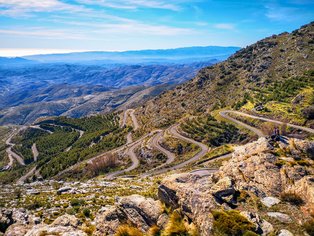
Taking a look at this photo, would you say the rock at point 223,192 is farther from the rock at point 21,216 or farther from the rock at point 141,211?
the rock at point 21,216

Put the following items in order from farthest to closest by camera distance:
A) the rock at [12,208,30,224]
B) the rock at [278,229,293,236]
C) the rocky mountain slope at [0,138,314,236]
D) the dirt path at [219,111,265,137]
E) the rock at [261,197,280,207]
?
the dirt path at [219,111,265,137] < the rock at [12,208,30,224] < the rock at [261,197,280,207] < the rocky mountain slope at [0,138,314,236] < the rock at [278,229,293,236]

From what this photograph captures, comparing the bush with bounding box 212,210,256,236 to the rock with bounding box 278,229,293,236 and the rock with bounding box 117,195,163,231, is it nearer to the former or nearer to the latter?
the rock with bounding box 278,229,293,236

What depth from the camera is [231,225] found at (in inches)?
615

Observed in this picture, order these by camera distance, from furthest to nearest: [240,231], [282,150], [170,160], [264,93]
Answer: [264,93] < [170,160] < [282,150] < [240,231]

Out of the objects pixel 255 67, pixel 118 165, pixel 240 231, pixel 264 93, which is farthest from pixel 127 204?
pixel 255 67

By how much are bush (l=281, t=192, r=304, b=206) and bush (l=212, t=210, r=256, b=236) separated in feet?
16.2

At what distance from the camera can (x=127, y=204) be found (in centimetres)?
2219

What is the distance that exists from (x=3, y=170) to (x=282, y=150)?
183m

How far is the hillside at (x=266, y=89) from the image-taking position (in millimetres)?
112156

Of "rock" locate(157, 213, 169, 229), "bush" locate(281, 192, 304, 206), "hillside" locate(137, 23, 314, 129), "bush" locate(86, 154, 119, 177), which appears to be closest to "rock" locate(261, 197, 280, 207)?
"bush" locate(281, 192, 304, 206)

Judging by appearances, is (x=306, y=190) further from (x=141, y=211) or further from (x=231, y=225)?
(x=141, y=211)

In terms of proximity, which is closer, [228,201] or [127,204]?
[228,201]

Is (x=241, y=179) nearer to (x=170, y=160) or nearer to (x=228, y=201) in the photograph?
(x=228, y=201)

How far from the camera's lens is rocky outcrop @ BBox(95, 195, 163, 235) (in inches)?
801
